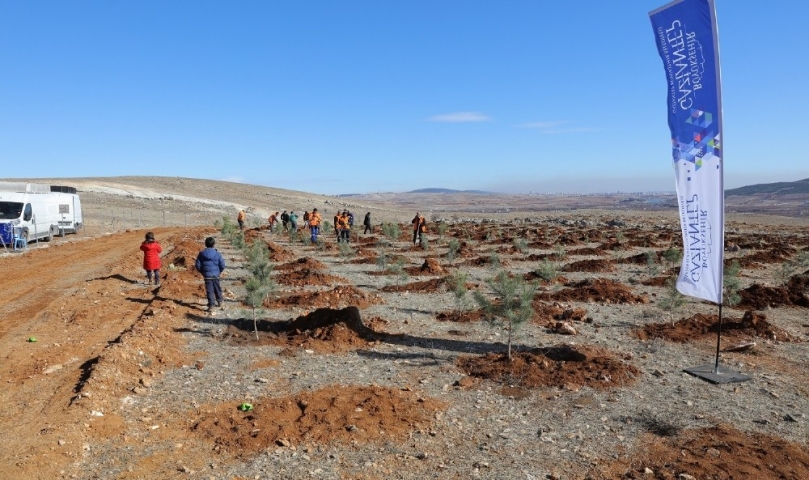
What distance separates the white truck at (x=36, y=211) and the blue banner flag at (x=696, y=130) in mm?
23790

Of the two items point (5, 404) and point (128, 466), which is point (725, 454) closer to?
point (128, 466)

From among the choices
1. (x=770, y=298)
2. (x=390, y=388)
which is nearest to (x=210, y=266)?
(x=390, y=388)

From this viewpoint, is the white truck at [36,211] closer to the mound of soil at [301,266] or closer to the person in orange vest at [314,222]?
the person in orange vest at [314,222]

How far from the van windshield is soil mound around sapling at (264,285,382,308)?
52.0 ft

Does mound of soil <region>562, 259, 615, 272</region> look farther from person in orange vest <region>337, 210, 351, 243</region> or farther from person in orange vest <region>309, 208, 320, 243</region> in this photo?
person in orange vest <region>309, 208, 320, 243</region>

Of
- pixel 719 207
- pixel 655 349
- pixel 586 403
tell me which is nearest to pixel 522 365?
pixel 586 403

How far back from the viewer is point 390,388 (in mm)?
7004

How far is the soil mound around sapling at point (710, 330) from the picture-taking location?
936 centimetres

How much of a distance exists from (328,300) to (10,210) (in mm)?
17307

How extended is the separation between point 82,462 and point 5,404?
214 centimetres

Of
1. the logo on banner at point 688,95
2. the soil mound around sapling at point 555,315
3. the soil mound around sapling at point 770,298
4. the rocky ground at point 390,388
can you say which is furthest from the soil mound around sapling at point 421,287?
the logo on banner at point 688,95

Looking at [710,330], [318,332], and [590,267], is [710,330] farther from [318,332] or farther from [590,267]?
[590,267]

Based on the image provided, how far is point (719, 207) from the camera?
23.4ft

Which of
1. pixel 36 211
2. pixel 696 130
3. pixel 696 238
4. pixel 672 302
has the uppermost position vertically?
pixel 696 130
